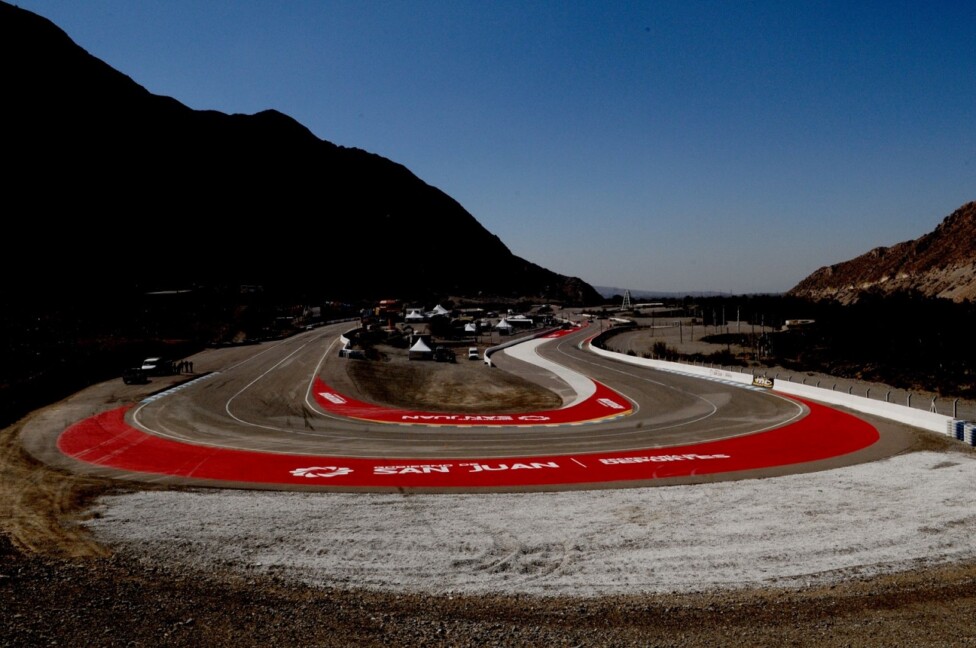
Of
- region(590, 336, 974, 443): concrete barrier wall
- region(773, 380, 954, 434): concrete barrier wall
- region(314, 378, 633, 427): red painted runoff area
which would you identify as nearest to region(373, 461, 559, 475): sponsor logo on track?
region(314, 378, 633, 427): red painted runoff area

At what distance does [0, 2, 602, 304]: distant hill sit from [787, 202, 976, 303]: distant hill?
74180mm

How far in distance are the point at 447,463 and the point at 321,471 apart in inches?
149

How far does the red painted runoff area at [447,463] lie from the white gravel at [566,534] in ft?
4.88

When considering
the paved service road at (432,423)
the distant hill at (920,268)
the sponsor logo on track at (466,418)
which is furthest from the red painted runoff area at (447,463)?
the distant hill at (920,268)

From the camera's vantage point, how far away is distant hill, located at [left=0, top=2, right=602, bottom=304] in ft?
246

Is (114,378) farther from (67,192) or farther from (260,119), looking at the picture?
(260,119)

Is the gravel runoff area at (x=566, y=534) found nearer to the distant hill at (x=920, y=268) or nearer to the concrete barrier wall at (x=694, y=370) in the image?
the concrete barrier wall at (x=694, y=370)

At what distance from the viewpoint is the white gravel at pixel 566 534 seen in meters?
9.93

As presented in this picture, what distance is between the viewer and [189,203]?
105812mm

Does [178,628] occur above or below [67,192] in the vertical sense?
below

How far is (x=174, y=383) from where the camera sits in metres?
34.2

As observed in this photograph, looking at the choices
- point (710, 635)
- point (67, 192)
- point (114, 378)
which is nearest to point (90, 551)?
point (710, 635)

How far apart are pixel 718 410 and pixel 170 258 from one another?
90327 mm

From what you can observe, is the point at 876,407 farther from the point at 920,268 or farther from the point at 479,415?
the point at 920,268
